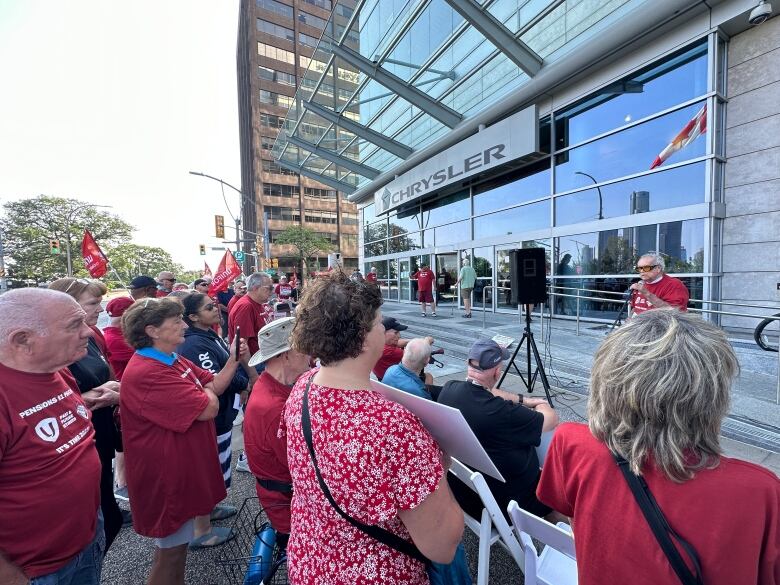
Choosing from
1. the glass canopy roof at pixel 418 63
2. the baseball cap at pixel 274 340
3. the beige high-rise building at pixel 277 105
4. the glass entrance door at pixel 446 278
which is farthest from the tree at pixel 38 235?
the baseball cap at pixel 274 340

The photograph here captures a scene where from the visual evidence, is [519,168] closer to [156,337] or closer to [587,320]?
[587,320]

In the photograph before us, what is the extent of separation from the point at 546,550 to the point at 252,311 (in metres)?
3.84

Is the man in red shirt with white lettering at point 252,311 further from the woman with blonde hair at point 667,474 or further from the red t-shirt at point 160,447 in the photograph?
the woman with blonde hair at point 667,474

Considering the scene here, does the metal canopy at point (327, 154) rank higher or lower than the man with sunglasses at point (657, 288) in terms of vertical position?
higher

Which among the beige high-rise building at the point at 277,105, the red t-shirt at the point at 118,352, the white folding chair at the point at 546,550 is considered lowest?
the white folding chair at the point at 546,550

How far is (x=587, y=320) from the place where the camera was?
895cm

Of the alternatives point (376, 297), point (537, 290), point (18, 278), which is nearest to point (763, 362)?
point (537, 290)

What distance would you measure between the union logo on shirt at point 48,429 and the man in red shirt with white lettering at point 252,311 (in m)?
2.83

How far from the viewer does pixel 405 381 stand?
282 centimetres

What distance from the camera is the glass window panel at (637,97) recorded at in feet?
22.6

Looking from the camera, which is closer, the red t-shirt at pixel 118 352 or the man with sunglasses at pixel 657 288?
the red t-shirt at pixel 118 352

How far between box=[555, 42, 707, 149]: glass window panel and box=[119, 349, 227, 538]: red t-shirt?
9544 mm

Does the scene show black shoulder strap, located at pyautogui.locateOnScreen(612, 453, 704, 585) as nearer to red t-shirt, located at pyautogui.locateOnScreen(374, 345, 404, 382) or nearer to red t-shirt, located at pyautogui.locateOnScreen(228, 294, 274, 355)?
red t-shirt, located at pyautogui.locateOnScreen(374, 345, 404, 382)

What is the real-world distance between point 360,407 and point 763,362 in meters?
6.99
